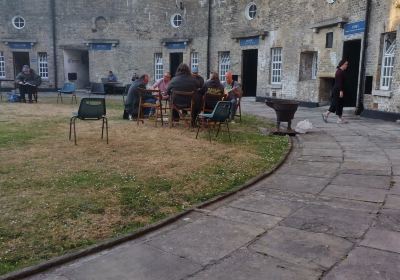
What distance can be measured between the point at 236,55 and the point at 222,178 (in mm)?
15804

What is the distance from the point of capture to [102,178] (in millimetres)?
5910

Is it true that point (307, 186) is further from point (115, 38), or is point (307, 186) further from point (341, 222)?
point (115, 38)

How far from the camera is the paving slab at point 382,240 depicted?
3.63 m

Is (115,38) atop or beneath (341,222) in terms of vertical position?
atop

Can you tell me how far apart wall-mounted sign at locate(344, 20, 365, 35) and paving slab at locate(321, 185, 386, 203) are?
10.3 metres

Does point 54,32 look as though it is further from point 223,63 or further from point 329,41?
point 329,41

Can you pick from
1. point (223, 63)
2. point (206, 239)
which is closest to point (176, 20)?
point (223, 63)

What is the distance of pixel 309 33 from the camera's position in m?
16.9

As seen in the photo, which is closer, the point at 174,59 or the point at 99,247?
the point at 99,247

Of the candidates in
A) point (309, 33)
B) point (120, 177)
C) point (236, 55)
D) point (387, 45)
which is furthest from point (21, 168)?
point (236, 55)

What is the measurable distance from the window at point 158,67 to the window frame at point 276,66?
8040 mm

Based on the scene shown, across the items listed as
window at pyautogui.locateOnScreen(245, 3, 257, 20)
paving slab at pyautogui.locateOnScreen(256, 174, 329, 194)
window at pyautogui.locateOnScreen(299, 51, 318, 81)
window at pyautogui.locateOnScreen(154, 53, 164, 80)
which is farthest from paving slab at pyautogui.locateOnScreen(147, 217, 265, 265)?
window at pyautogui.locateOnScreen(154, 53, 164, 80)

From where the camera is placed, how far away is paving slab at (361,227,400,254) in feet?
11.9

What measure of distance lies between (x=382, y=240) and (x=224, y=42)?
18.6 meters
